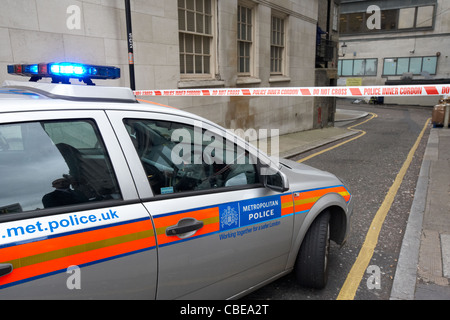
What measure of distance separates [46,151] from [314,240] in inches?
89.4

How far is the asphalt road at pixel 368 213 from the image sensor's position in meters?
3.28

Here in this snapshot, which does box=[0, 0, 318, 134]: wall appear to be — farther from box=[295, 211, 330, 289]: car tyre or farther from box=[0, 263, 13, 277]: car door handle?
box=[295, 211, 330, 289]: car tyre

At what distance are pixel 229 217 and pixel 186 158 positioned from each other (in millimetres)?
603

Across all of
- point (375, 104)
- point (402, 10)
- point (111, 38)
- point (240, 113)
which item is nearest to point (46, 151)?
point (111, 38)

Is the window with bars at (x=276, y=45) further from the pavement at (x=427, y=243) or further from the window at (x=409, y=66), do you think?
the window at (x=409, y=66)

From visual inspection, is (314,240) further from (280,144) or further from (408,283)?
(280,144)

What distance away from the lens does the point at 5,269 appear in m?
1.51

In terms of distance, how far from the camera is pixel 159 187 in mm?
2170

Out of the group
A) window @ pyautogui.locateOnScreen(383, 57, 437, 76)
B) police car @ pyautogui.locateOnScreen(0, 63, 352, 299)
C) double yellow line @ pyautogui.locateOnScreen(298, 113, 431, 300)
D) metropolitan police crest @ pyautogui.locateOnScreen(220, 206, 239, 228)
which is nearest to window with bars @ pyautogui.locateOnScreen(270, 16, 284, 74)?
double yellow line @ pyautogui.locateOnScreen(298, 113, 431, 300)

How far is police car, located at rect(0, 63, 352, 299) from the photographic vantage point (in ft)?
5.54

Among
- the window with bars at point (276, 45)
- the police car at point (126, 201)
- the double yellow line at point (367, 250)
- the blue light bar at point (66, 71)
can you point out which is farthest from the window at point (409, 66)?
the blue light bar at point (66, 71)

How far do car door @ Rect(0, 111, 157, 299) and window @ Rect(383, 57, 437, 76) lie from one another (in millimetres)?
43468

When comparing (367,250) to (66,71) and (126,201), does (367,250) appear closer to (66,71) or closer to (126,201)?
(126,201)
